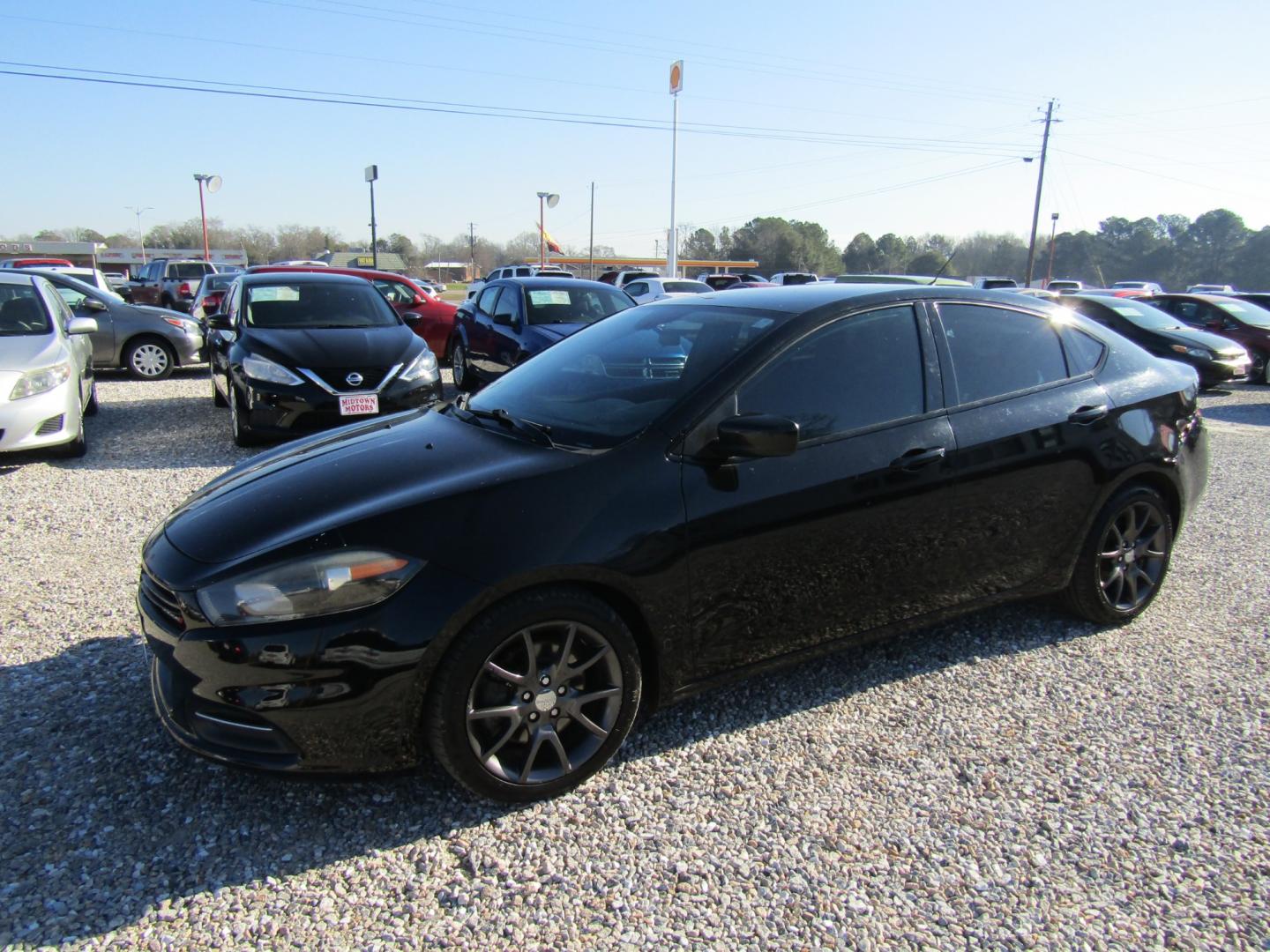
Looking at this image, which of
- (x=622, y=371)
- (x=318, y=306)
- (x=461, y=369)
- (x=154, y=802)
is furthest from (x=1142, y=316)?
(x=154, y=802)

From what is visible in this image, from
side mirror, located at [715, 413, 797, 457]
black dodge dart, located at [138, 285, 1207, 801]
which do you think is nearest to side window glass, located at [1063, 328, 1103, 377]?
black dodge dart, located at [138, 285, 1207, 801]

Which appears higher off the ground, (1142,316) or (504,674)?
(1142,316)

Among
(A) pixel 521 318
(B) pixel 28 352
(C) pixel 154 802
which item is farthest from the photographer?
(A) pixel 521 318

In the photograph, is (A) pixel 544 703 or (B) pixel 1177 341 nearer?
(A) pixel 544 703

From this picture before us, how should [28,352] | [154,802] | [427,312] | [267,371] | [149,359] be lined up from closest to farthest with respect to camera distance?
[154,802] → [28,352] → [267,371] → [149,359] → [427,312]

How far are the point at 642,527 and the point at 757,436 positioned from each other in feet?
1.52

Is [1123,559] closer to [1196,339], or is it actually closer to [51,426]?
[51,426]

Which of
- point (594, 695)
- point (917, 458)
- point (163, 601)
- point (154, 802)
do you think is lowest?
point (154, 802)

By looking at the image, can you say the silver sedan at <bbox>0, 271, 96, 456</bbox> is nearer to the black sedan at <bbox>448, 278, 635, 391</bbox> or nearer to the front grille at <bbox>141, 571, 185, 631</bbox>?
the black sedan at <bbox>448, 278, 635, 391</bbox>

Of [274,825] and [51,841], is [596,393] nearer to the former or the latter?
[274,825]

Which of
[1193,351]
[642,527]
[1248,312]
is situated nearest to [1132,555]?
[642,527]

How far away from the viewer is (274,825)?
2.52 m

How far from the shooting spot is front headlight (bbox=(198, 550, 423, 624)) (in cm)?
235

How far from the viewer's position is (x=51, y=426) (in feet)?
21.5
